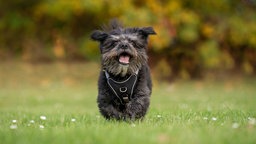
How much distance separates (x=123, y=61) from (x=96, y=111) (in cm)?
546

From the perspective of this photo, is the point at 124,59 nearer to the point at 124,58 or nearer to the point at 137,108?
the point at 124,58

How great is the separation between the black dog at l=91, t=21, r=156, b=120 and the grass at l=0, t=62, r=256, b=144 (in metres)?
0.33

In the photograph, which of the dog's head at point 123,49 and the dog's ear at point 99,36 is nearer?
the dog's head at point 123,49

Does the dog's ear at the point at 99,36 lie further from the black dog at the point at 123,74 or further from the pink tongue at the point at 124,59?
the pink tongue at the point at 124,59

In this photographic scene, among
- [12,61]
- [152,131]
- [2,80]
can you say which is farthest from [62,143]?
[12,61]

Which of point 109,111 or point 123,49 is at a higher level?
point 123,49

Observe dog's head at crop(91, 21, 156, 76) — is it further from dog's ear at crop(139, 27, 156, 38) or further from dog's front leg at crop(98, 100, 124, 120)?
dog's front leg at crop(98, 100, 124, 120)

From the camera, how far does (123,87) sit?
8852 mm

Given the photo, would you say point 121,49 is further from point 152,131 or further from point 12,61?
point 12,61

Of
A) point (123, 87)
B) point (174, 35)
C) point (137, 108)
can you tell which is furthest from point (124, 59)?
point (174, 35)

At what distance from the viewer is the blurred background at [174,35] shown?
23891mm

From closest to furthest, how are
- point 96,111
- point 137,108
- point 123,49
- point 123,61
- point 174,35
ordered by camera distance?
point 123,49, point 123,61, point 137,108, point 96,111, point 174,35

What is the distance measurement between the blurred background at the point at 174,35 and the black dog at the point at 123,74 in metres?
13.7

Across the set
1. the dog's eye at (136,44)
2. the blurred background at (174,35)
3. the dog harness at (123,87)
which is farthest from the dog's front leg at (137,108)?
the blurred background at (174,35)
